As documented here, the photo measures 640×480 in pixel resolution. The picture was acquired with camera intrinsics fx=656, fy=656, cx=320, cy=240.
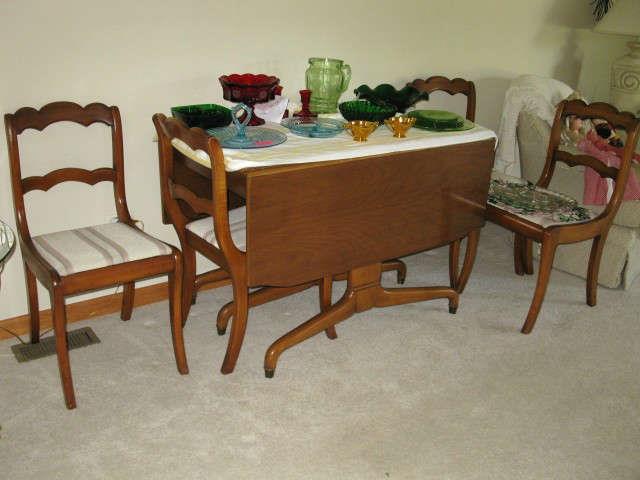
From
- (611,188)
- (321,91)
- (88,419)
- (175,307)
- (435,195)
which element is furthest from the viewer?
(611,188)

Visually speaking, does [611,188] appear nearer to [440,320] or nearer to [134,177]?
[440,320]

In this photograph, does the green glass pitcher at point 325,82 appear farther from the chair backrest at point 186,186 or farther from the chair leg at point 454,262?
the chair leg at point 454,262

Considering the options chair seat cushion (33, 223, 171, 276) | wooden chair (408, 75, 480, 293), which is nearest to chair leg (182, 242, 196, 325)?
chair seat cushion (33, 223, 171, 276)

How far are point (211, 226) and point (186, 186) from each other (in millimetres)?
236

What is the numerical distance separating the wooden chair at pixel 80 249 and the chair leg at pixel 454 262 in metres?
1.20

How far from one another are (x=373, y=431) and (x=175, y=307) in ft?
2.34

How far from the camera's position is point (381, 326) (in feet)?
8.14

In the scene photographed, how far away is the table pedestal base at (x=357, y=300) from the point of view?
2.16 metres

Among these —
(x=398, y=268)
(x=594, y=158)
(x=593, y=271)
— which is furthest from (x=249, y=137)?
(x=593, y=271)

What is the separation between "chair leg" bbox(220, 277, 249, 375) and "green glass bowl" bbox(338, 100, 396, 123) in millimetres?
723

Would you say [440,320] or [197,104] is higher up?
[197,104]

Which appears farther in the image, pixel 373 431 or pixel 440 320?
pixel 440 320

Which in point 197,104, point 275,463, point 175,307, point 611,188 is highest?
point 197,104

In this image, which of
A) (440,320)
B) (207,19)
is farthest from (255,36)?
(440,320)
